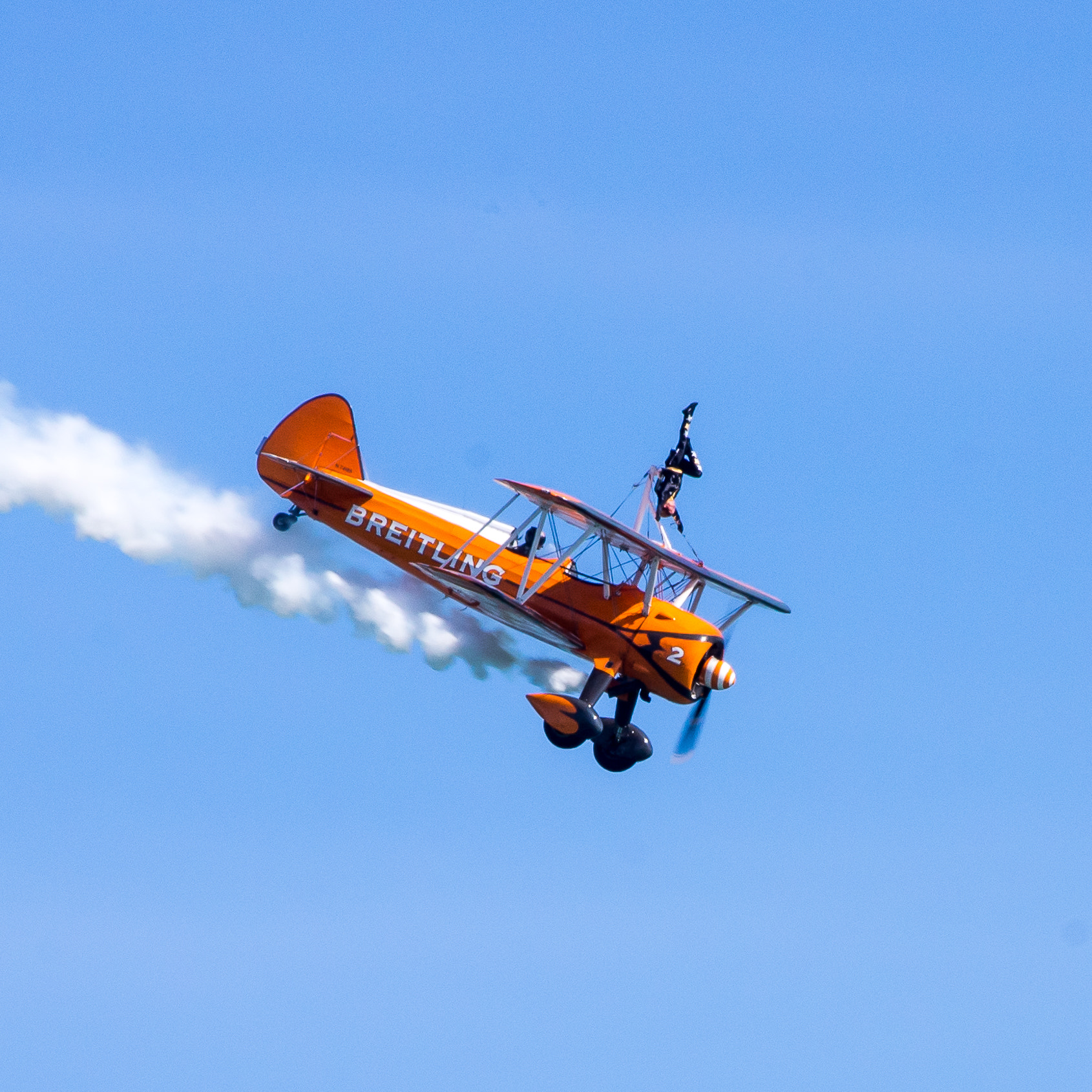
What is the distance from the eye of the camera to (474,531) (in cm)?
3381

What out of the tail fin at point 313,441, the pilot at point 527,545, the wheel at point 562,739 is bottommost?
the wheel at point 562,739

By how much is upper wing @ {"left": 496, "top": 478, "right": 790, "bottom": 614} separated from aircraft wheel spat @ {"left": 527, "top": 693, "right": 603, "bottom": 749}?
7.94 ft

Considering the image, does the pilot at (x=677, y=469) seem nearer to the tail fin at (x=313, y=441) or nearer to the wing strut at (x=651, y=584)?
the wing strut at (x=651, y=584)

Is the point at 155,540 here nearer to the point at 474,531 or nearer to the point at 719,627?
the point at 474,531

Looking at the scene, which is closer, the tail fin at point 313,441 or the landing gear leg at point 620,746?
the landing gear leg at point 620,746

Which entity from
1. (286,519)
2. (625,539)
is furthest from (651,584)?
(286,519)

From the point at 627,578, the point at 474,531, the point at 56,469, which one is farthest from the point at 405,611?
the point at 56,469

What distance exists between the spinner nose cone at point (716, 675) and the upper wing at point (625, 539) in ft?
4.19

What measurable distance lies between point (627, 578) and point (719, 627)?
5.19ft

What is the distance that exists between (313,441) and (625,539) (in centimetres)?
610

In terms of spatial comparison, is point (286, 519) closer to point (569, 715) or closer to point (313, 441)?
point (313, 441)

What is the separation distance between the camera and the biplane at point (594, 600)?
31469 mm

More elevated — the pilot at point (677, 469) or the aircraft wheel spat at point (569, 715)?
the pilot at point (677, 469)

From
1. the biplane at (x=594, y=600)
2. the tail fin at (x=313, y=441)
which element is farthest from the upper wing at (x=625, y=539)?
the tail fin at (x=313, y=441)
